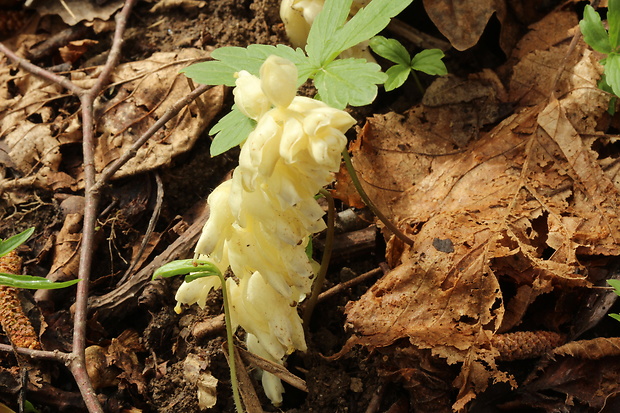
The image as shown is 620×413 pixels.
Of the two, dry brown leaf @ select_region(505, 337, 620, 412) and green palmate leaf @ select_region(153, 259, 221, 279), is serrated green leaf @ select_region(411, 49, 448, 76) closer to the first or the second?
dry brown leaf @ select_region(505, 337, 620, 412)

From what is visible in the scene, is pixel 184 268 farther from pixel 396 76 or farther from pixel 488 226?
pixel 396 76

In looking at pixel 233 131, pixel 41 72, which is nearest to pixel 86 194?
pixel 41 72

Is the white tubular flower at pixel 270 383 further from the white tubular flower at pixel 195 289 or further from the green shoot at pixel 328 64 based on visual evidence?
the green shoot at pixel 328 64

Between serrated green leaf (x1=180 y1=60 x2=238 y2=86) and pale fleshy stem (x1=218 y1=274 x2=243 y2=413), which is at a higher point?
serrated green leaf (x1=180 y1=60 x2=238 y2=86)

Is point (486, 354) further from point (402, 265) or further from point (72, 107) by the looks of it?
point (72, 107)

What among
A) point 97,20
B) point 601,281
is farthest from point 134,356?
point 97,20

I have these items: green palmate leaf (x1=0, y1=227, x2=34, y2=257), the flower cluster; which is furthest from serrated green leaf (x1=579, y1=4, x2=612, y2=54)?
green palmate leaf (x1=0, y1=227, x2=34, y2=257)
